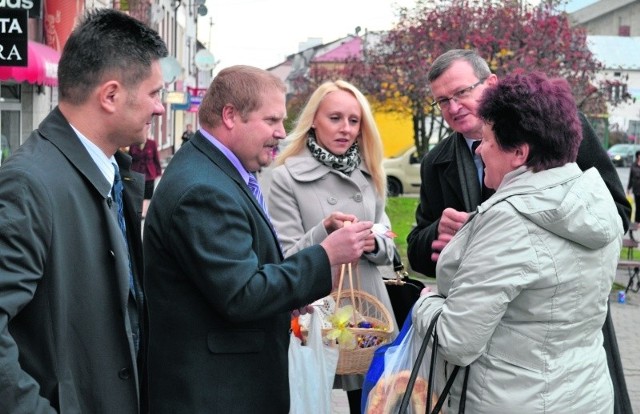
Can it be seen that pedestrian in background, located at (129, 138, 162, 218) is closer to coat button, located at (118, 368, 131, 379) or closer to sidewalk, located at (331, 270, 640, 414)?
sidewalk, located at (331, 270, 640, 414)

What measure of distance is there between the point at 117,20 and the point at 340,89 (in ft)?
6.96

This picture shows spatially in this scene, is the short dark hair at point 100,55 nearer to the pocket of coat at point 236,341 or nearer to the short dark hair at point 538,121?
the pocket of coat at point 236,341

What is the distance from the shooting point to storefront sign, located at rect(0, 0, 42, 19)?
1051cm

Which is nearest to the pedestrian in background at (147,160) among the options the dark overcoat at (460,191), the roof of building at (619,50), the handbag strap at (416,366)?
the dark overcoat at (460,191)

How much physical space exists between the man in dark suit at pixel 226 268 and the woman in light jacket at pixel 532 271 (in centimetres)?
48

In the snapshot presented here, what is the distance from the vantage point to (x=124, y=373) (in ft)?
8.82

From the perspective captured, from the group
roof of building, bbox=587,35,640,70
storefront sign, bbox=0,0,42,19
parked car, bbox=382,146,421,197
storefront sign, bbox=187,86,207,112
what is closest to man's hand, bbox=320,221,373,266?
storefront sign, bbox=0,0,42,19

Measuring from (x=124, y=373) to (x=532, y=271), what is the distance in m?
1.25

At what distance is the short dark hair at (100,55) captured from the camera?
2.67m

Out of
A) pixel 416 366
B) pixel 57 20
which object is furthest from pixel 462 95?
pixel 57 20

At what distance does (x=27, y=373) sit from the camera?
94.5 inches

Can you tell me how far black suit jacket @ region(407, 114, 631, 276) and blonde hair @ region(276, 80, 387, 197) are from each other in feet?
1.18

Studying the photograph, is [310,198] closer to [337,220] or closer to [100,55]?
[337,220]

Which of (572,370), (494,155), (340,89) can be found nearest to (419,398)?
(572,370)
